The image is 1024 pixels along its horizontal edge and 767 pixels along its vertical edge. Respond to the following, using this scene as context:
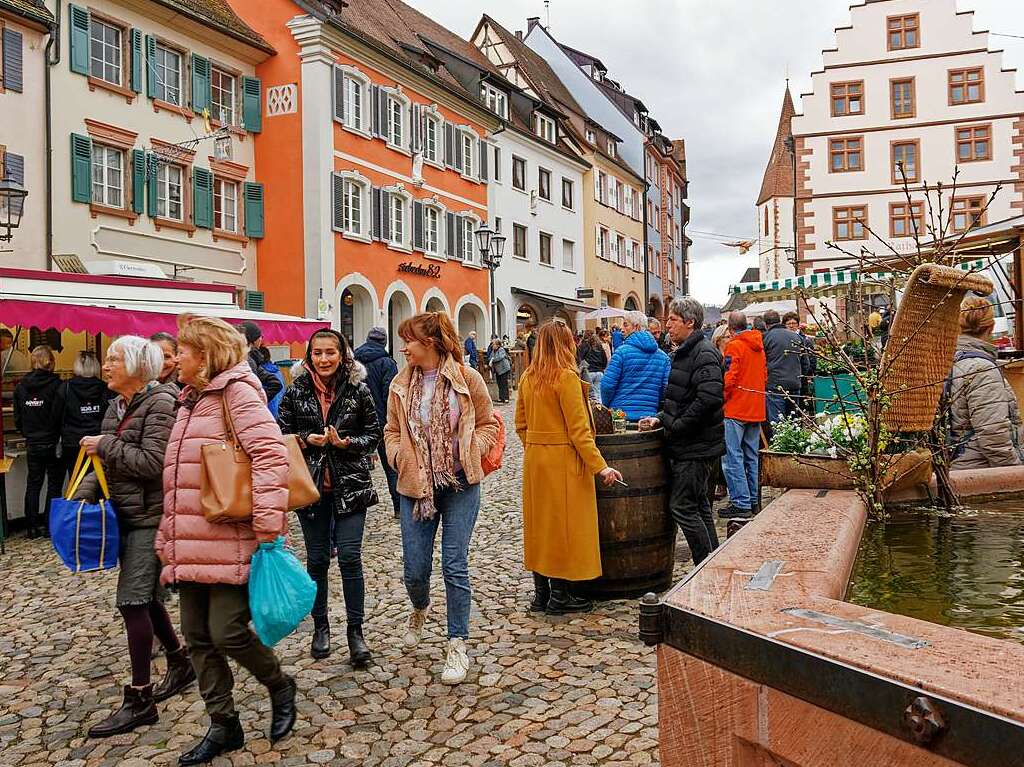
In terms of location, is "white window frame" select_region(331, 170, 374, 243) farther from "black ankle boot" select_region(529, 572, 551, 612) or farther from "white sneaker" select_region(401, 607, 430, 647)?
"white sneaker" select_region(401, 607, 430, 647)

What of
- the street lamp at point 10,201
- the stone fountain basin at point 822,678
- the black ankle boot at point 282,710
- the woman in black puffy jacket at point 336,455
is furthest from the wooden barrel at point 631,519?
the street lamp at point 10,201

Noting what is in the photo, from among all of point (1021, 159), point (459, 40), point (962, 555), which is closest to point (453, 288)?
point (459, 40)

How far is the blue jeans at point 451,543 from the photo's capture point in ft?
14.8

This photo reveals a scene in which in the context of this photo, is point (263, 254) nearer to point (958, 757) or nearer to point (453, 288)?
point (453, 288)

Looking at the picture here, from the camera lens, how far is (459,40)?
35.3 m

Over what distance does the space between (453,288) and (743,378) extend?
20110 millimetres

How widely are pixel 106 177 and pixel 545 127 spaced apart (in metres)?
20.2

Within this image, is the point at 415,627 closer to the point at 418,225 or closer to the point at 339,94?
the point at 339,94

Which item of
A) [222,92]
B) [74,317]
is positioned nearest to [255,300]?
[222,92]

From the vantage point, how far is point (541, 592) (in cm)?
546

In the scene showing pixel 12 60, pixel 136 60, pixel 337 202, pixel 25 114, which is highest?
pixel 136 60

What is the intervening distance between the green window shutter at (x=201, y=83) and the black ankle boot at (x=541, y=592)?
17.4 meters

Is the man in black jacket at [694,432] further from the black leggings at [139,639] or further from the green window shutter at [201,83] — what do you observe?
the green window shutter at [201,83]

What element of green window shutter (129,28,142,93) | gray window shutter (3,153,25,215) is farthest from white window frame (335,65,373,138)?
gray window shutter (3,153,25,215)
